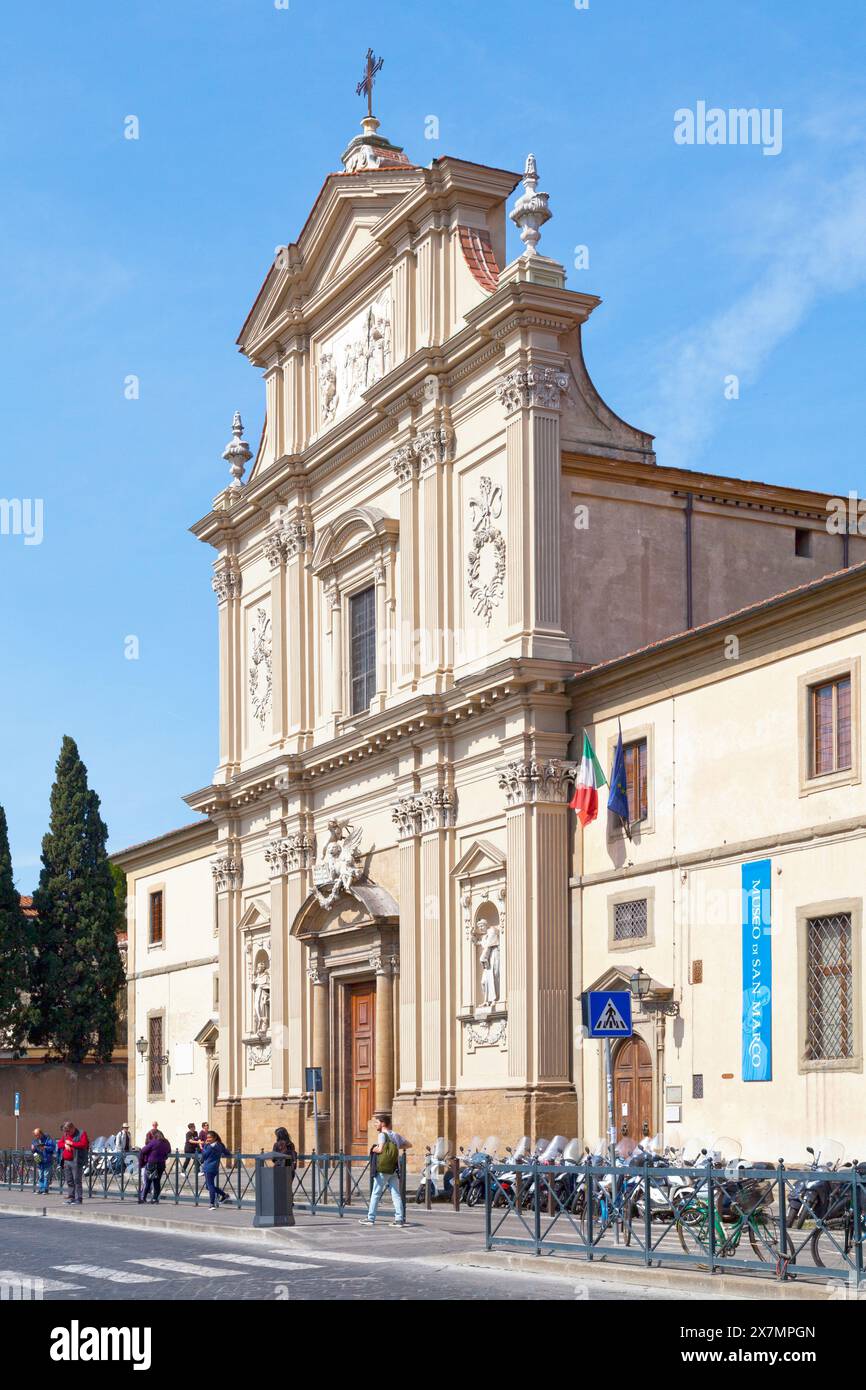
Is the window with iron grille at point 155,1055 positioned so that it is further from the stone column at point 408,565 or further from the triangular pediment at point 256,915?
the stone column at point 408,565

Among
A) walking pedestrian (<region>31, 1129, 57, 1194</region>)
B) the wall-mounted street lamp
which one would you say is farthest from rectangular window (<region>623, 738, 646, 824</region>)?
walking pedestrian (<region>31, 1129, 57, 1194</region>)

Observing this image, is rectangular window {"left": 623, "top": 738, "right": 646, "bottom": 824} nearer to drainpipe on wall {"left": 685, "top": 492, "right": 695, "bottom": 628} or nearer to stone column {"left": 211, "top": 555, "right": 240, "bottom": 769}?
drainpipe on wall {"left": 685, "top": 492, "right": 695, "bottom": 628}

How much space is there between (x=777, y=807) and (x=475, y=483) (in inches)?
413

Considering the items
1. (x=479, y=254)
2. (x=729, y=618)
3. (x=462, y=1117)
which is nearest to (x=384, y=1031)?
(x=462, y=1117)

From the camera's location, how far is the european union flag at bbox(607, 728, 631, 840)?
101 ft

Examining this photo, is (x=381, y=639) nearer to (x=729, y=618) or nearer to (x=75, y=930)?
(x=729, y=618)

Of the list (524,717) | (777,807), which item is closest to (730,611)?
(524,717)

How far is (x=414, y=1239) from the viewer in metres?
23.7

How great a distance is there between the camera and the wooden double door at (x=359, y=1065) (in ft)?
125

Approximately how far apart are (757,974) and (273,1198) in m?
7.31

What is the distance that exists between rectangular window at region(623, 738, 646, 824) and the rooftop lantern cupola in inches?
645

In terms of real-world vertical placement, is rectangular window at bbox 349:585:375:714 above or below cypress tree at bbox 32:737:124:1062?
above

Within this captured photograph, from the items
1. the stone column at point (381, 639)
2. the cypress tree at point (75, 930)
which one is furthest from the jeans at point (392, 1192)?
the cypress tree at point (75, 930)

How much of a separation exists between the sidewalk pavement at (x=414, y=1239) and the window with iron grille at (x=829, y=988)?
16.8 ft
